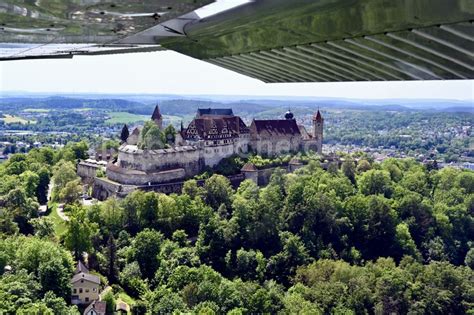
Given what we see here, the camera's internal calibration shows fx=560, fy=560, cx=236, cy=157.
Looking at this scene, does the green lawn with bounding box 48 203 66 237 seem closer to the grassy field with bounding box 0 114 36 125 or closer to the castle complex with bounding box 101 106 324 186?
the castle complex with bounding box 101 106 324 186

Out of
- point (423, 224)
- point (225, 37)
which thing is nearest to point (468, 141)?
point (423, 224)

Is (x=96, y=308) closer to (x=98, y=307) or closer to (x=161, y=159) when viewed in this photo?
(x=98, y=307)

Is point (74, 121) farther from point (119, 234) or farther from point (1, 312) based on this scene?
point (1, 312)

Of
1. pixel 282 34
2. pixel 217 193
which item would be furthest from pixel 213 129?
pixel 282 34

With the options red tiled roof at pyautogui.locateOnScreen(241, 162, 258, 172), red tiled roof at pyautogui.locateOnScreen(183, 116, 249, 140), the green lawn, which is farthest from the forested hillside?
red tiled roof at pyautogui.locateOnScreen(183, 116, 249, 140)

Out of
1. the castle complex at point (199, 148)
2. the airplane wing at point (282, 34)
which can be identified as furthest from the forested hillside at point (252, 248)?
the airplane wing at point (282, 34)

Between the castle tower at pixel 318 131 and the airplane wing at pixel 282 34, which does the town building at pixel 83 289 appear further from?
the castle tower at pixel 318 131
